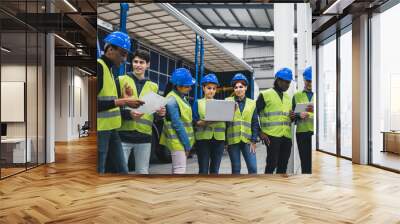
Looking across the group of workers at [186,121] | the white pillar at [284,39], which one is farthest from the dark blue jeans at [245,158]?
the white pillar at [284,39]

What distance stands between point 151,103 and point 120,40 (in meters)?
1.06

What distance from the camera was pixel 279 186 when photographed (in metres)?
5.23

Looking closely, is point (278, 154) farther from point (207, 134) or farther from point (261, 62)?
point (261, 62)

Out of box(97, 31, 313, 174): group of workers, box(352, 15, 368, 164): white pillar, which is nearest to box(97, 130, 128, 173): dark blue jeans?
box(97, 31, 313, 174): group of workers

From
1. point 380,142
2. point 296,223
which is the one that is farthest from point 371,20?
point 296,223

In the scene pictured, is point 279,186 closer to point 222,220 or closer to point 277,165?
point 277,165

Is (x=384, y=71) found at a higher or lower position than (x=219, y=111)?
higher

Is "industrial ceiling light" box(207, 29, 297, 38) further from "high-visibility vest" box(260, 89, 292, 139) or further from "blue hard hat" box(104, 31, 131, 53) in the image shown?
"blue hard hat" box(104, 31, 131, 53)

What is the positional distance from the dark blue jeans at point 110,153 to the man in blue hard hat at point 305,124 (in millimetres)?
2809

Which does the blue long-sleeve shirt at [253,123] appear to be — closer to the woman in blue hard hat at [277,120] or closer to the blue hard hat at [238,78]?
the woman in blue hard hat at [277,120]

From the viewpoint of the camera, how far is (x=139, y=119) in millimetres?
5613

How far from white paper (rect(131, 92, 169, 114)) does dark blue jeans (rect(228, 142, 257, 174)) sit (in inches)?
51.3

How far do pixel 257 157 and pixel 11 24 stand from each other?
183 inches

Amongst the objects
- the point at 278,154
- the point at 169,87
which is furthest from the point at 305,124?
the point at 169,87
